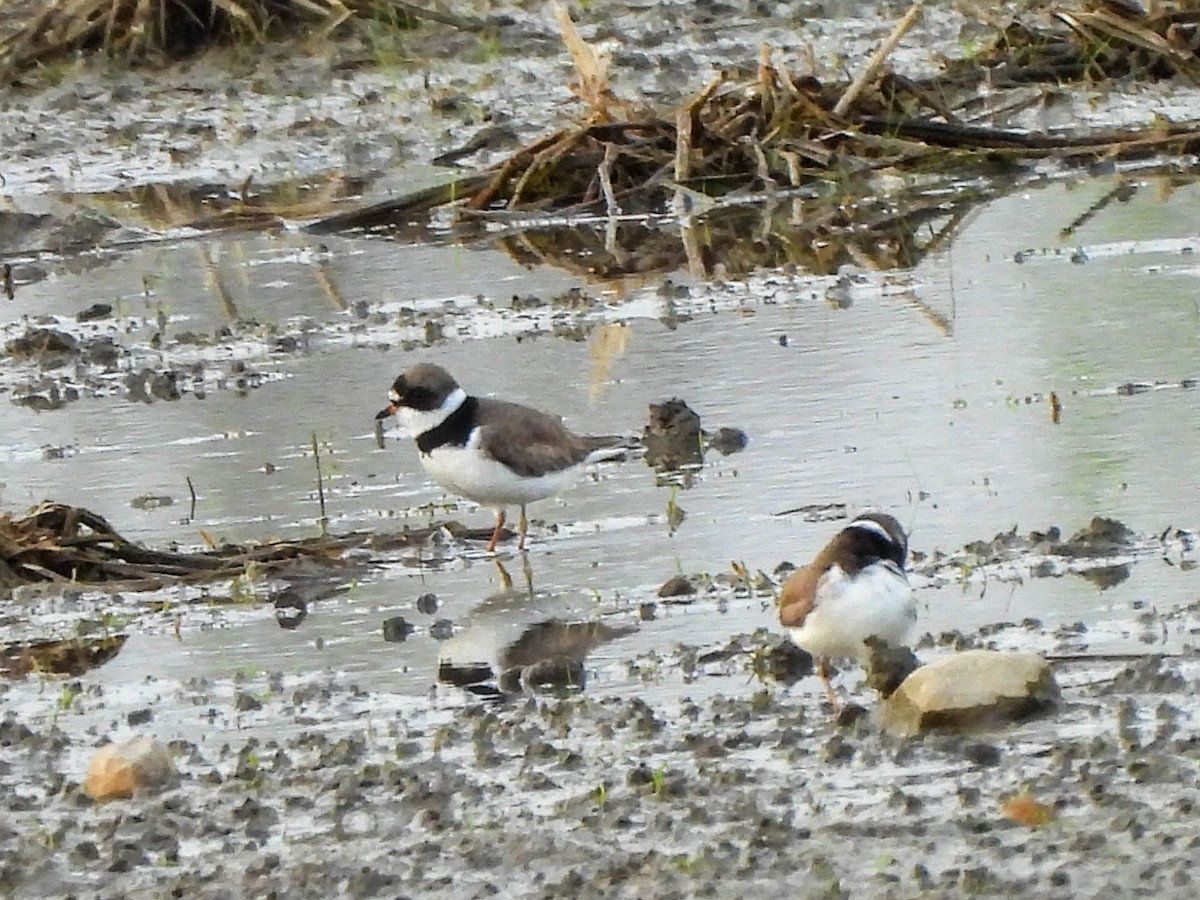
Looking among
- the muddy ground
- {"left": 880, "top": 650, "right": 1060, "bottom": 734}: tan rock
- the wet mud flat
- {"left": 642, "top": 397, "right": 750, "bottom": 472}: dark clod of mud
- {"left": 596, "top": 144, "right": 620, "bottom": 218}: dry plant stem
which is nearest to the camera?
the wet mud flat

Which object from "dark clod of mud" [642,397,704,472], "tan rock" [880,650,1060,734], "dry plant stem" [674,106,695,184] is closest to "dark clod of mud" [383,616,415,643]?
Result: "tan rock" [880,650,1060,734]

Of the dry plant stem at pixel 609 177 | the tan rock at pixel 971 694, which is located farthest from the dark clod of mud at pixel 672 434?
the dry plant stem at pixel 609 177

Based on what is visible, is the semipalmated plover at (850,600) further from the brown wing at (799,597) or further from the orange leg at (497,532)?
the orange leg at (497,532)

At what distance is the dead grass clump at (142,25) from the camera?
19.4 m

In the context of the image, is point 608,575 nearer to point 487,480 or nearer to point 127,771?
point 487,480

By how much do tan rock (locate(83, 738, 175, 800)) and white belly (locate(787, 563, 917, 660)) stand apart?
5.33 feet

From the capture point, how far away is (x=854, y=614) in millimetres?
6668

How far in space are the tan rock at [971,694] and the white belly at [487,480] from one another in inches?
104

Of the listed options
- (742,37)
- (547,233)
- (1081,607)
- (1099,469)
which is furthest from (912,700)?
(742,37)

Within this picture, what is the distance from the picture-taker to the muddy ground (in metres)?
5.75

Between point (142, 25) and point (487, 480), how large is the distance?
1147cm

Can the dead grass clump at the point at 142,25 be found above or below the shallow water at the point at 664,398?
above

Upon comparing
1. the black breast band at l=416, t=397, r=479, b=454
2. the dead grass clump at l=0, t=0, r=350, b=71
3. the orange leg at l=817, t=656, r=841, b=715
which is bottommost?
the orange leg at l=817, t=656, r=841, b=715

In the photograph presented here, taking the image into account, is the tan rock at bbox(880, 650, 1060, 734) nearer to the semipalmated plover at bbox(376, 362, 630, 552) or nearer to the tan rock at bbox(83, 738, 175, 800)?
the tan rock at bbox(83, 738, 175, 800)
